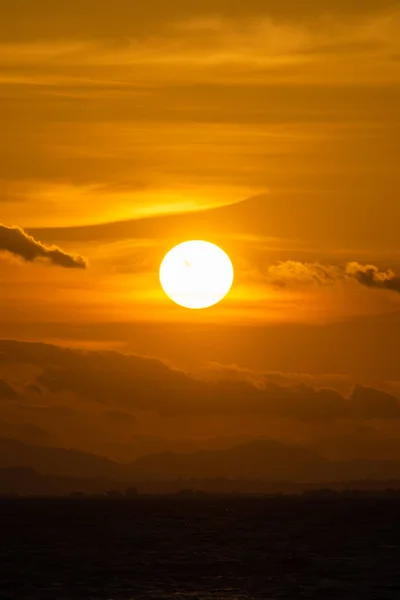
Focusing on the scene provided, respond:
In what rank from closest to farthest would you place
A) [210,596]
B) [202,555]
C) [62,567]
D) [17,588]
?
[210,596]
[17,588]
[62,567]
[202,555]

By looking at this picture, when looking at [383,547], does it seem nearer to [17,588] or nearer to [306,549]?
[306,549]

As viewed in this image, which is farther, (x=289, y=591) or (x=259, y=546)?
(x=259, y=546)

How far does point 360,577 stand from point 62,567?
35878 mm

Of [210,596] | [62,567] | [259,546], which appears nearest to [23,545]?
[259,546]

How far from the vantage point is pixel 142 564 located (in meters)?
149

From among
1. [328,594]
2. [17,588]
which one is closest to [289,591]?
[328,594]

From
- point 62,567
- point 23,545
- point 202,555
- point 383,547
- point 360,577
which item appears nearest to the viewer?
point 360,577

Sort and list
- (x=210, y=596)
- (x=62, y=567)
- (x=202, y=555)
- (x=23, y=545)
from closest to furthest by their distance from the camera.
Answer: (x=210, y=596) < (x=62, y=567) < (x=202, y=555) < (x=23, y=545)

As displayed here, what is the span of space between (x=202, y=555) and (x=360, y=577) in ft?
127

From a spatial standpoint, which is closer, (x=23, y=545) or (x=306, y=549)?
(x=306, y=549)

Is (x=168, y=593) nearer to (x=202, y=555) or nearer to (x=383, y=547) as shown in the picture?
(x=202, y=555)

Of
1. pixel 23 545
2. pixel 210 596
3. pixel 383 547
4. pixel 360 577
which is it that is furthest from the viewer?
pixel 23 545

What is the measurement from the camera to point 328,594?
117 meters

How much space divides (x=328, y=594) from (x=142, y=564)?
37.8 m
